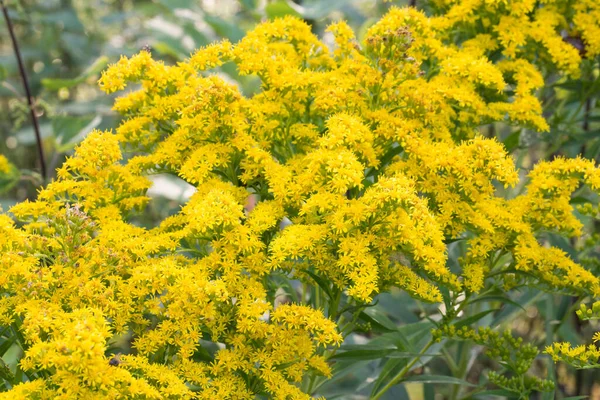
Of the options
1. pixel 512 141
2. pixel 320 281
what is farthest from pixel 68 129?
pixel 512 141

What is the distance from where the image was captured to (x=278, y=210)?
218 centimetres

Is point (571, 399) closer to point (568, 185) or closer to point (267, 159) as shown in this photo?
point (568, 185)

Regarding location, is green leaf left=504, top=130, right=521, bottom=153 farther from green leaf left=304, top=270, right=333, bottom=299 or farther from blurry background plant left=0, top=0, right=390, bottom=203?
blurry background plant left=0, top=0, right=390, bottom=203

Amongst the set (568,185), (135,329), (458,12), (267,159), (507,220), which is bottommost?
(135,329)

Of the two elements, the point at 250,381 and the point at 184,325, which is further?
the point at 250,381

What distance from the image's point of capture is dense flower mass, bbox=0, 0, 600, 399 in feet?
6.49

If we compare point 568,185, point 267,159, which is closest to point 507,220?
point 568,185

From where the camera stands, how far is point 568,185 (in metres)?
2.42

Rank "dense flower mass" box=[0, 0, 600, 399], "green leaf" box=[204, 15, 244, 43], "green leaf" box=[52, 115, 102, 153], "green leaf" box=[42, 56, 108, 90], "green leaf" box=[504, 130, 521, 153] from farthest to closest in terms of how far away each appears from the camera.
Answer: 1. "green leaf" box=[204, 15, 244, 43]
2. "green leaf" box=[52, 115, 102, 153]
3. "green leaf" box=[42, 56, 108, 90]
4. "green leaf" box=[504, 130, 521, 153]
5. "dense flower mass" box=[0, 0, 600, 399]

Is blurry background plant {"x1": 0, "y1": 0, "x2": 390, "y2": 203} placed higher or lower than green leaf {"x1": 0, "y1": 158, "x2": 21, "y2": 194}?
higher

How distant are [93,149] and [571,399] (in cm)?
162

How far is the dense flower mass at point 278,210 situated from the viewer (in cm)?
198

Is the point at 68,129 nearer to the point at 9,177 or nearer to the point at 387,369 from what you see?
the point at 9,177

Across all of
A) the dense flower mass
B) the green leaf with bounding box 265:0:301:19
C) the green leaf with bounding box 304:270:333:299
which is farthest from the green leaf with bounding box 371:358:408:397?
the green leaf with bounding box 265:0:301:19
